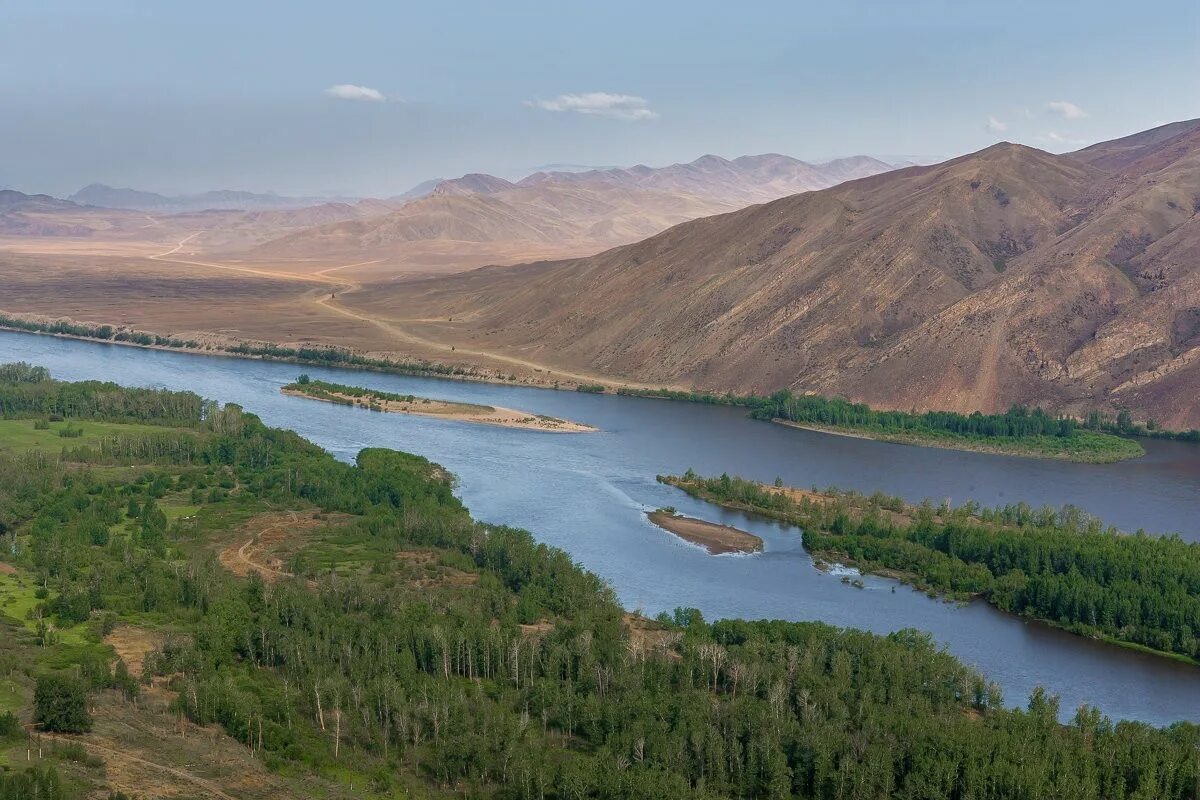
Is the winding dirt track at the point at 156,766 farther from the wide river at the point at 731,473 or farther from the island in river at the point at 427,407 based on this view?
the island in river at the point at 427,407

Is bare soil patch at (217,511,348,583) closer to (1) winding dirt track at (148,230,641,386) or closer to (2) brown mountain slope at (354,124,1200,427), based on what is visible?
(2) brown mountain slope at (354,124,1200,427)

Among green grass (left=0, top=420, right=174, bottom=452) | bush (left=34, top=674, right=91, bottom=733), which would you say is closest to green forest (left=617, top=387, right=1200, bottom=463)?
green grass (left=0, top=420, right=174, bottom=452)

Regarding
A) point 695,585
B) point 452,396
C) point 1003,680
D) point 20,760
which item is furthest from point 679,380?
point 20,760

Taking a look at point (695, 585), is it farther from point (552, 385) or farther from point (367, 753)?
point (552, 385)

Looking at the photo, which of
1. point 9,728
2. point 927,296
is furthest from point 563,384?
point 9,728

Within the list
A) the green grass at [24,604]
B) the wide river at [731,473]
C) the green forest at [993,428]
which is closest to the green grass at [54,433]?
the wide river at [731,473]

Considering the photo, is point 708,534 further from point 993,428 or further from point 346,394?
point 346,394
